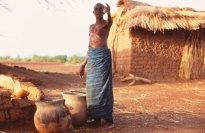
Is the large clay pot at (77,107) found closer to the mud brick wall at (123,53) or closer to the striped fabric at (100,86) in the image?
the striped fabric at (100,86)

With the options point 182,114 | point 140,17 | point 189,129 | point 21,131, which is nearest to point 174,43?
point 140,17

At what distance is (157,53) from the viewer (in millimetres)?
11828

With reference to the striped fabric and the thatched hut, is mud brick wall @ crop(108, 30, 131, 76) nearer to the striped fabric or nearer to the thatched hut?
the thatched hut

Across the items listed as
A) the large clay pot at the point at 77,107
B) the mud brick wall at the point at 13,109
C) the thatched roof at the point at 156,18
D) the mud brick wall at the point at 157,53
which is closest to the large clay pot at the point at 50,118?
the large clay pot at the point at 77,107

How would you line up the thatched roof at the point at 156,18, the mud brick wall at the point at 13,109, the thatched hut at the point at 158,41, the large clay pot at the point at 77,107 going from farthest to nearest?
the thatched hut at the point at 158,41 < the thatched roof at the point at 156,18 < the large clay pot at the point at 77,107 < the mud brick wall at the point at 13,109

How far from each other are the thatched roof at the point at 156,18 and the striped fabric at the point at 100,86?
22.5 feet

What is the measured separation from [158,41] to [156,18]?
3.30 feet

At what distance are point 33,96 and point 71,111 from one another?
1323mm

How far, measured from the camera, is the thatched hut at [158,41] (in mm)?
11422

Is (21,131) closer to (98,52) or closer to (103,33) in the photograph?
(98,52)

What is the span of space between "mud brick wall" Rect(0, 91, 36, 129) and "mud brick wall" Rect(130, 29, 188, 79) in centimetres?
743

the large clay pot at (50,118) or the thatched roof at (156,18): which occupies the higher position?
the thatched roof at (156,18)

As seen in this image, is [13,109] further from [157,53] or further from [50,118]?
[157,53]

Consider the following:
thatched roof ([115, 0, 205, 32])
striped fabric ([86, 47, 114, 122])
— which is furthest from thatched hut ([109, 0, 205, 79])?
striped fabric ([86, 47, 114, 122])
